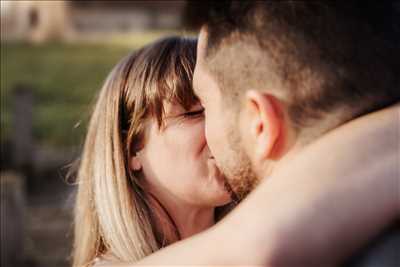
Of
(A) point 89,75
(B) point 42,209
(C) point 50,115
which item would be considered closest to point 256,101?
(B) point 42,209

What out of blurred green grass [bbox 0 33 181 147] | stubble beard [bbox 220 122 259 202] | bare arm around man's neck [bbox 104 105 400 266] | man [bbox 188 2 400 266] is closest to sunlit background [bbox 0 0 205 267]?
blurred green grass [bbox 0 33 181 147]

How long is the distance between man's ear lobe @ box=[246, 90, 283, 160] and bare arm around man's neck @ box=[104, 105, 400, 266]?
0.10 m

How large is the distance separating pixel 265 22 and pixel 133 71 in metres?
0.99

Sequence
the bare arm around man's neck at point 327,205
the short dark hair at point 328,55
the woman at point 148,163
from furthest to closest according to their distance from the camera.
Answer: the woman at point 148,163 < the short dark hair at point 328,55 < the bare arm around man's neck at point 327,205

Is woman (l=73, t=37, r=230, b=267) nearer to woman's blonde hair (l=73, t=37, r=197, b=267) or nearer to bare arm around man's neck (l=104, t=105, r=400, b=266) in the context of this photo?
woman's blonde hair (l=73, t=37, r=197, b=267)

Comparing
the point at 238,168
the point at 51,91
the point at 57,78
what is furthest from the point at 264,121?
the point at 57,78

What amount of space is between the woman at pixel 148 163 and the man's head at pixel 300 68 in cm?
77

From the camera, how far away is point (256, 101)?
125cm

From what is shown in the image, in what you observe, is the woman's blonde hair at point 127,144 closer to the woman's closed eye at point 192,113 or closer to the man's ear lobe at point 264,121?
the woman's closed eye at point 192,113

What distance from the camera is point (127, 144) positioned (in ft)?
7.17

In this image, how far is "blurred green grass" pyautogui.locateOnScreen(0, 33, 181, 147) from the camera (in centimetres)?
1065

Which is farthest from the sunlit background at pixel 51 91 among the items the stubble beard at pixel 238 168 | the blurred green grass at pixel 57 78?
the stubble beard at pixel 238 168

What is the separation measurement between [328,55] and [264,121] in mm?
156

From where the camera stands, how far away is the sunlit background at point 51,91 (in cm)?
529
